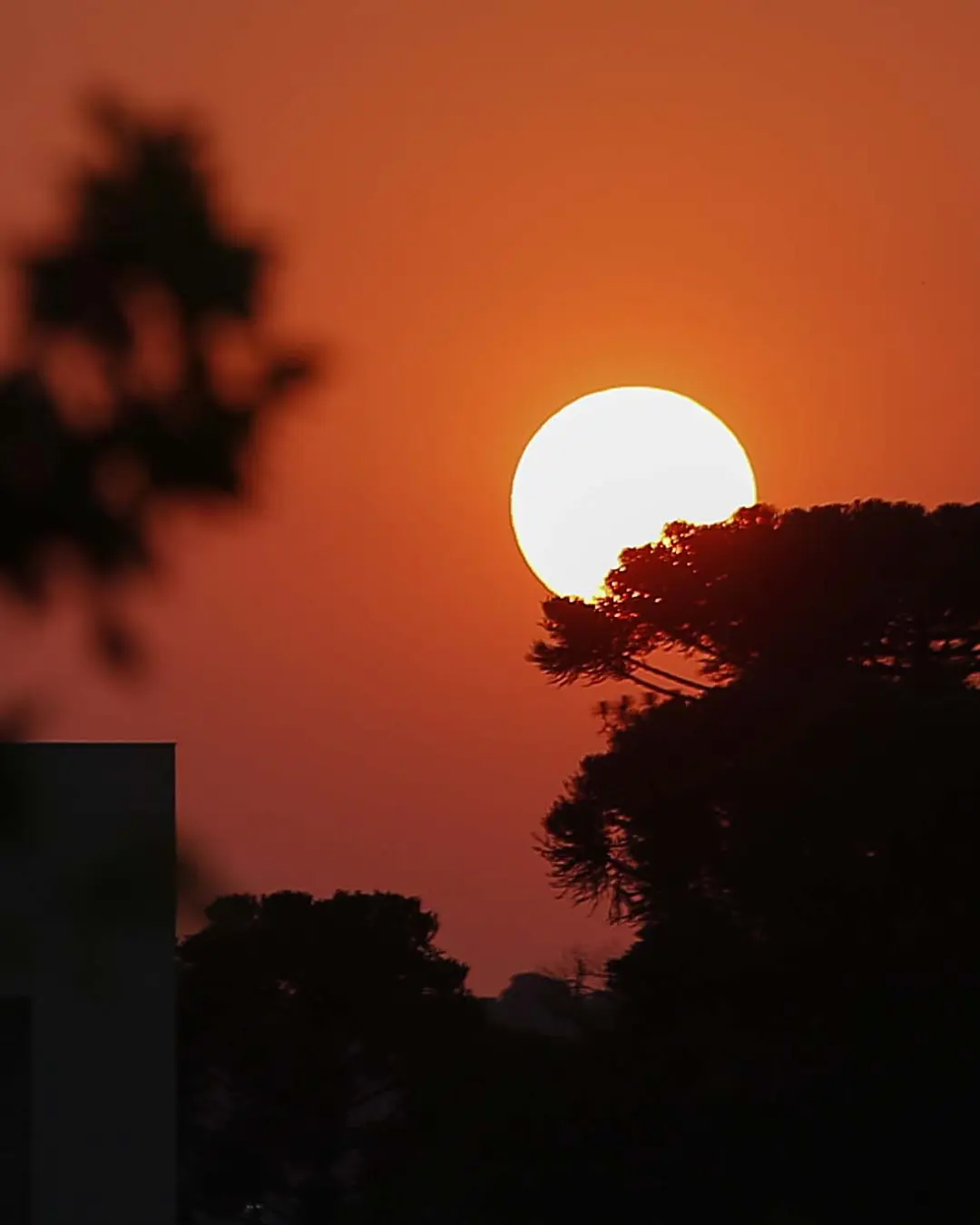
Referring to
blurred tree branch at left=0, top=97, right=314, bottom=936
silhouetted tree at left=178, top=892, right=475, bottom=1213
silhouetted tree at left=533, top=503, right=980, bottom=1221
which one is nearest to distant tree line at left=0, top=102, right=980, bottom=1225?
silhouetted tree at left=533, top=503, right=980, bottom=1221

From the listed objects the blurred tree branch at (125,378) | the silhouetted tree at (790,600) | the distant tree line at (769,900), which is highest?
the silhouetted tree at (790,600)

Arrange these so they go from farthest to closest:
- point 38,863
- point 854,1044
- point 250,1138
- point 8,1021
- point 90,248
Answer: point 250,1138
point 854,1044
point 8,1021
point 38,863
point 90,248

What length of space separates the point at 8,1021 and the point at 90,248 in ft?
27.6

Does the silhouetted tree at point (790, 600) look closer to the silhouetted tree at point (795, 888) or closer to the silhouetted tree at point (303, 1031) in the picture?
the silhouetted tree at point (795, 888)

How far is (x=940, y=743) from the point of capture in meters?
18.3

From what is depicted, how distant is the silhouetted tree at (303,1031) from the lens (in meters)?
29.2

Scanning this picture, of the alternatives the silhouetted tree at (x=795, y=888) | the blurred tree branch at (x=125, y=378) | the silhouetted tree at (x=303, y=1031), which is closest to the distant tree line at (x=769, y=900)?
the silhouetted tree at (x=795, y=888)

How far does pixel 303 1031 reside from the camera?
29359 millimetres

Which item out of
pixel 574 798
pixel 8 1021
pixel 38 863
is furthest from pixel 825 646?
pixel 38 863

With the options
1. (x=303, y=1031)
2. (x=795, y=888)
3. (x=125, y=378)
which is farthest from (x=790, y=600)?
(x=125, y=378)

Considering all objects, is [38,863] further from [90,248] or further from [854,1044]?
[854,1044]

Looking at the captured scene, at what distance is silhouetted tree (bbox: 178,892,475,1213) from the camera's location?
1150 inches

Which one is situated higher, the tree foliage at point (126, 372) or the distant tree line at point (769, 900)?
the distant tree line at point (769, 900)

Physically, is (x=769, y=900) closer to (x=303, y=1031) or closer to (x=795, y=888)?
(x=795, y=888)
